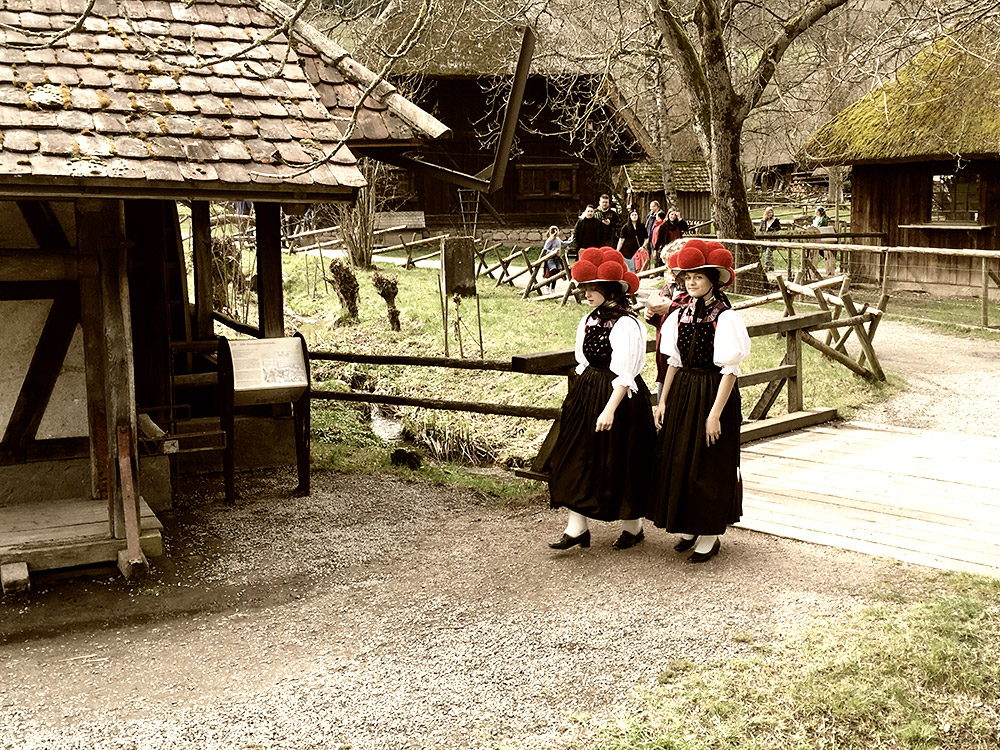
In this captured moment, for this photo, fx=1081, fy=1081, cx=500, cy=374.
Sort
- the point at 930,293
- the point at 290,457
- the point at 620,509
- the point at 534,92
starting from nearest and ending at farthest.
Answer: the point at 620,509 < the point at 290,457 < the point at 930,293 < the point at 534,92

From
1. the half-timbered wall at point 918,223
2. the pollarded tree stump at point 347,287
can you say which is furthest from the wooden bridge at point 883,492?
the half-timbered wall at point 918,223

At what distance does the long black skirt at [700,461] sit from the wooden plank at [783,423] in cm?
298

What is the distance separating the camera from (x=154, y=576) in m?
6.03

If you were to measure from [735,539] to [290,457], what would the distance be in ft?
12.7

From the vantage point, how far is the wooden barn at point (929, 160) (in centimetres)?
1778

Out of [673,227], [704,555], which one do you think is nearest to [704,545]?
[704,555]

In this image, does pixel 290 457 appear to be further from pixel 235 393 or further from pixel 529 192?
pixel 529 192

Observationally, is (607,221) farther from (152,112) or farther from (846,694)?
(846,694)

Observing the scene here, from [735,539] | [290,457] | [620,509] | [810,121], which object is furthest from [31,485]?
[810,121]

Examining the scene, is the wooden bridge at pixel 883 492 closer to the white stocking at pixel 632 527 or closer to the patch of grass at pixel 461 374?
the white stocking at pixel 632 527

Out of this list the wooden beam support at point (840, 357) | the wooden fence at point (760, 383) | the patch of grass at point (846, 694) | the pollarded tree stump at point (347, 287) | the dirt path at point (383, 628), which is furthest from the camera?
the pollarded tree stump at point (347, 287)

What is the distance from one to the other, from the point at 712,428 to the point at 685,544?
82 centimetres

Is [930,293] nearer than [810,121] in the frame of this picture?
Yes

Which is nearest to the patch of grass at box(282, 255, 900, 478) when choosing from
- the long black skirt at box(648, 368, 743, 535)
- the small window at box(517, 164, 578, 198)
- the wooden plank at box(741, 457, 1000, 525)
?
the wooden plank at box(741, 457, 1000, 525)
